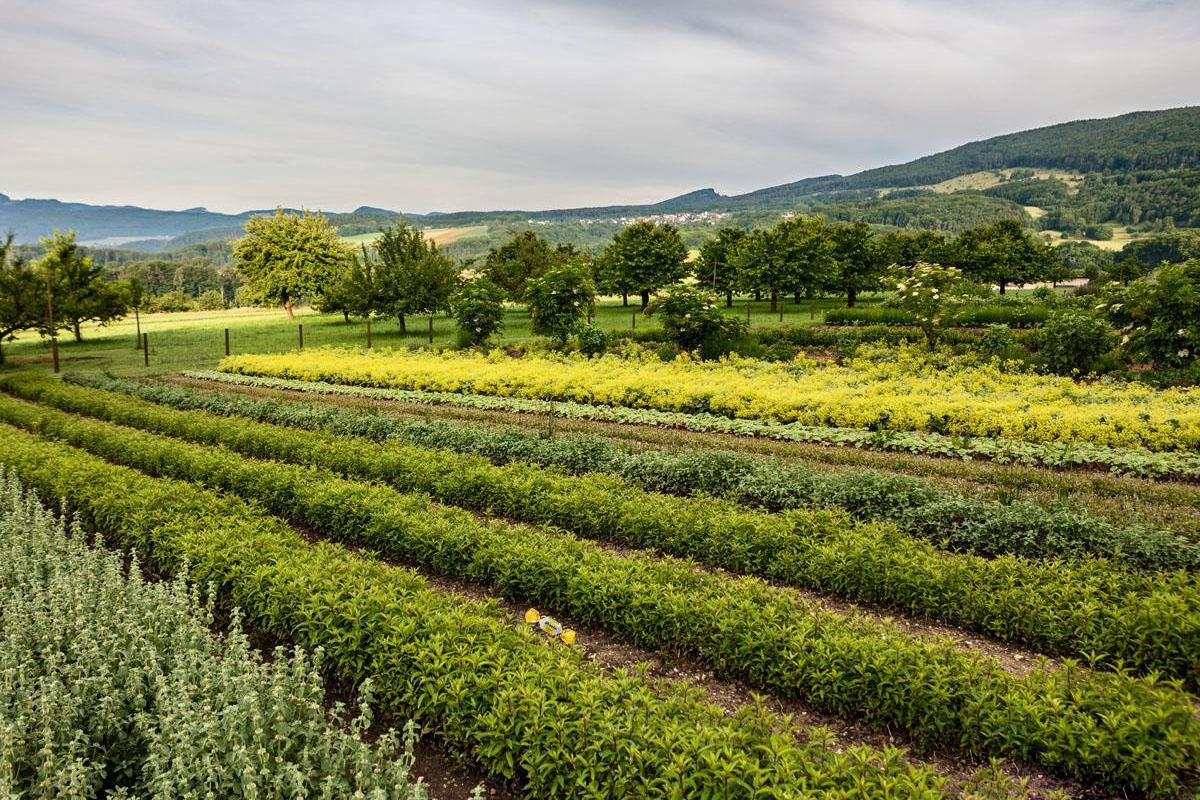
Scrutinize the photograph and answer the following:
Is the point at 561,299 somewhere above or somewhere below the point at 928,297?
above

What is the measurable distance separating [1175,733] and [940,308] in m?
20.0

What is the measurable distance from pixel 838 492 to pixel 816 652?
147 inches

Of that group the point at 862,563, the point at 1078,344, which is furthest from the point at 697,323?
the point at 862,563

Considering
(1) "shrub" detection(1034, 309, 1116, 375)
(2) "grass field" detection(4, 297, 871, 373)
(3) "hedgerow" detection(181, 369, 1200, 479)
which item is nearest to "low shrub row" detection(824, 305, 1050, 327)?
(2) "grass field" detection(4, 297, 871, 373)

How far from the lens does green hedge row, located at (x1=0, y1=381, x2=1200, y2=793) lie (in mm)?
4145

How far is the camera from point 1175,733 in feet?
13.0

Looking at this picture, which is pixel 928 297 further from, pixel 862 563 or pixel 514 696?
pixel 514 696

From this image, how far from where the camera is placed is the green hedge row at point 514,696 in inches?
143

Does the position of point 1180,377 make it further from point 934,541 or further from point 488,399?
point 488,399

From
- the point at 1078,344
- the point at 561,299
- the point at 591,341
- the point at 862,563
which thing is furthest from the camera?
the point at 561,299

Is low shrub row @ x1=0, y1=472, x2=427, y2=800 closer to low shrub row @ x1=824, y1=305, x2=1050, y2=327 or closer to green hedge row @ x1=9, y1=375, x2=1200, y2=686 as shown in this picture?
green hedge row @ x1=9, y1=375, x2=1200, y2=686

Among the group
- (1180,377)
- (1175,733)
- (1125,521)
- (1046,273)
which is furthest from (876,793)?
(1046,273)

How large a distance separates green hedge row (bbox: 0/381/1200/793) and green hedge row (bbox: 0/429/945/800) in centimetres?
38

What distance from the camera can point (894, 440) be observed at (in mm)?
11781
